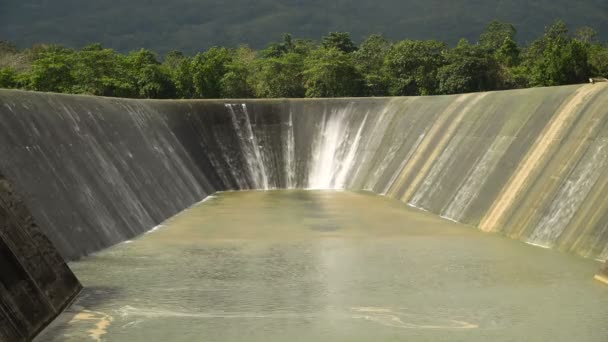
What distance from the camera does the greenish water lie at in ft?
42.3

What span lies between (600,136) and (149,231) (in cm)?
1169

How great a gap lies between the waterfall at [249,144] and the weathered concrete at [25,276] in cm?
2248

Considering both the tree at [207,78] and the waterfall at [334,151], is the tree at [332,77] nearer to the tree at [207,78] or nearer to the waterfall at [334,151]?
the tree at [207,78]

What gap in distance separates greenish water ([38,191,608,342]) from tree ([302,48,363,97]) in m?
34.6

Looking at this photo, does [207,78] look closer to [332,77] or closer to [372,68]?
[332,77]

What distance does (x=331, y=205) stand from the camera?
29328mm

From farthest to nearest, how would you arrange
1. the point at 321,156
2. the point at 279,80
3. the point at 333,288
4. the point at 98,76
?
the point at 279,80, the point at 98,76, the point at 321,156, the point at 333,288

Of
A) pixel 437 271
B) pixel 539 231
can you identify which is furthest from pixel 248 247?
pixel 539 231

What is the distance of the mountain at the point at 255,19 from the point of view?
16938 centimetres

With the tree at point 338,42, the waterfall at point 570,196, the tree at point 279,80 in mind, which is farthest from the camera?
the tree at point 338,42

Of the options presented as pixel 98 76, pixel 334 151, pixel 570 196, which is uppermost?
pixel 98 76

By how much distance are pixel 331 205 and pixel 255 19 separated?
A: 155 meters

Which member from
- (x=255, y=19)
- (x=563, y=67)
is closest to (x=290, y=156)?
(x=563, y=67)

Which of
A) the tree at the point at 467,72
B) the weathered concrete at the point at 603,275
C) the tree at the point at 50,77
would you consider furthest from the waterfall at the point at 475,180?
the tree at the point at 50,77
